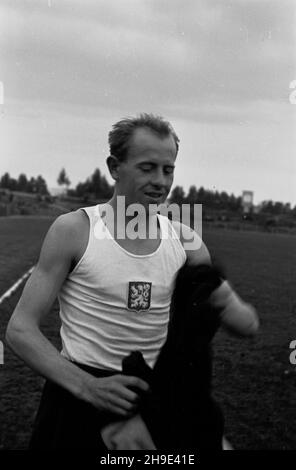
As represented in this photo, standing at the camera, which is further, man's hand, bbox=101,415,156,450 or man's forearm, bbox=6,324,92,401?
man's forearm, bbox=6,324,92,401

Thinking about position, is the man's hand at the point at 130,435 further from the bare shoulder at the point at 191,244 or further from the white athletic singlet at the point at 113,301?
the bare shoulder at the point at 191,244

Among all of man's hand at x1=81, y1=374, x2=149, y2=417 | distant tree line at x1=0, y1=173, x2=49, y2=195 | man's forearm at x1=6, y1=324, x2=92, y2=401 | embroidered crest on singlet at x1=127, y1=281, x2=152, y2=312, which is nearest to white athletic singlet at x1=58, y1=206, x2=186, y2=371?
embroidered crest on singlet at x1=127, y1=281, x2=152, y2=312

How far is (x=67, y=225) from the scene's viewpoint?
8.38 feet

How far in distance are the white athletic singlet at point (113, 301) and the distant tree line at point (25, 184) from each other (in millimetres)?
125651

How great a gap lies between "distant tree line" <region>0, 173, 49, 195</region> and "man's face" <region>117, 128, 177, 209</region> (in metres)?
126

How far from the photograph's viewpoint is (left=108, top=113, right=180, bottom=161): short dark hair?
262cm

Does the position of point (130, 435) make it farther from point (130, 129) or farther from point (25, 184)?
point (25, 184)

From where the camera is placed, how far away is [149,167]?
101 inches

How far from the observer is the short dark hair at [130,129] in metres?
2.62

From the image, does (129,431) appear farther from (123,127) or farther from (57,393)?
(123,127)

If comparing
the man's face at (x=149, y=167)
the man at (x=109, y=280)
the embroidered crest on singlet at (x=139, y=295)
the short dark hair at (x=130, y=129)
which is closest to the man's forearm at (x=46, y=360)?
the man at (x=109, y=280)

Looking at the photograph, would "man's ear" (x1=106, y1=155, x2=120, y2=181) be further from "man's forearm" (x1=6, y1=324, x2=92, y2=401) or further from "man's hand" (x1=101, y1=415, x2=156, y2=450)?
"man's hand" (x1=101, y1=415, x2=156, y2=450)

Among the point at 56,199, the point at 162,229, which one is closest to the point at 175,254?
the point at 162,229

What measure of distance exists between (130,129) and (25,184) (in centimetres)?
14019
